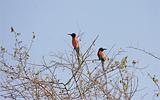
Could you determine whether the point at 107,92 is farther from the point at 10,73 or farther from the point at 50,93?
the point at 10,73

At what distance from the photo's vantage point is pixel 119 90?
6.04m

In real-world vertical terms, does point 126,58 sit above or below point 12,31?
below

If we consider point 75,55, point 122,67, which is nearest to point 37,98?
Answer: point 75,55

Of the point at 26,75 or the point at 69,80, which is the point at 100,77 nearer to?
the point at 69,80

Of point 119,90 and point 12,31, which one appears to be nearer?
point 119,90

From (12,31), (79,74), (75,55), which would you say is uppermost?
(12,31)

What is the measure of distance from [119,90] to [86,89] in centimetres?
49

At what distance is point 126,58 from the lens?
6.37 metres

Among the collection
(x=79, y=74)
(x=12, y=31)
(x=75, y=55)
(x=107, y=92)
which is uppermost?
(x=12, y=31)

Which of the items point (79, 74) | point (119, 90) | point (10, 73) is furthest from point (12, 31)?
point (119, 90)

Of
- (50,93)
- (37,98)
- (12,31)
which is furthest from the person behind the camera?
(12,31)

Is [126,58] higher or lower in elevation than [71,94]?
higher

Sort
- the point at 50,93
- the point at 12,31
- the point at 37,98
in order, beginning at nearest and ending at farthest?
the point at 50,93, the point at 37,98, the point at 12,31

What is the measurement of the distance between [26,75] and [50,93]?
67cm
